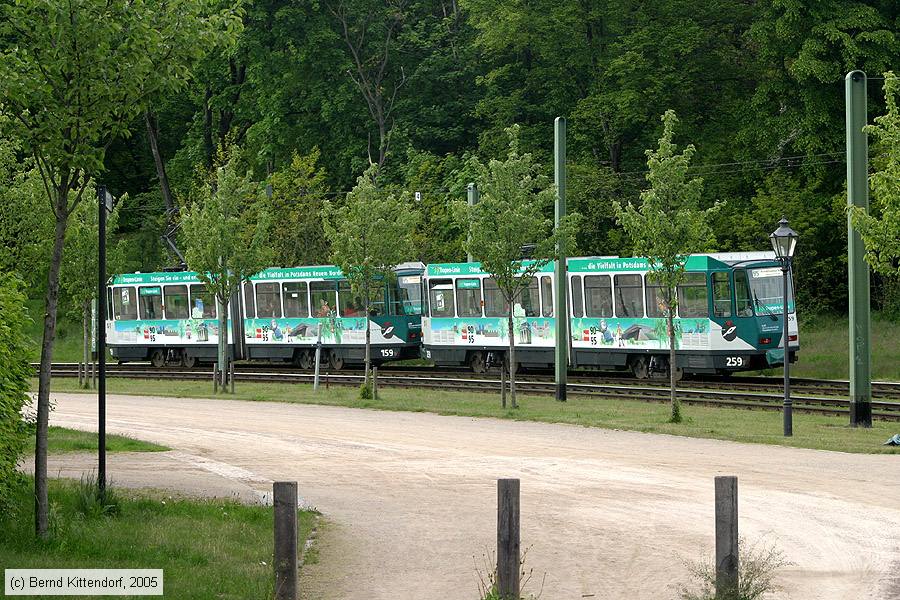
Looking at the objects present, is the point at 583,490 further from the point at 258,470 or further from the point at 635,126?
the point at 635,126

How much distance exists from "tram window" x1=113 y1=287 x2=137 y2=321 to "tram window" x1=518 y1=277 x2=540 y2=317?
52.9 ft

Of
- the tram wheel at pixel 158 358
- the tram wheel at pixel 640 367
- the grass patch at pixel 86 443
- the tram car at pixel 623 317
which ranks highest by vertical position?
the tram car at pixel 623 317

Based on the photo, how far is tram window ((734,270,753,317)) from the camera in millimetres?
34875

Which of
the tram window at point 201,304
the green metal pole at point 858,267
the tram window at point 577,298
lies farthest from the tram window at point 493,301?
the green metal pole at point 858,267

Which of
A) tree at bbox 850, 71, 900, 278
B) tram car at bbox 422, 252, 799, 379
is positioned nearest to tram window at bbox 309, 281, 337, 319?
tram car at bbox 422, 252, 799, 379

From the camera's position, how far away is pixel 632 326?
37031 millimetres

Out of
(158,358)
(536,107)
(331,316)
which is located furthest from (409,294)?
(536,107)

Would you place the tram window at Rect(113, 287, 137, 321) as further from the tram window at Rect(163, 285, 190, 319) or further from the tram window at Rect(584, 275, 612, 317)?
the tram window at Rect(584, 275, 612, 317)

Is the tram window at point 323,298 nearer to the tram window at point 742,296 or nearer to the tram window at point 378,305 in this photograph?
the tram window at point 378,305

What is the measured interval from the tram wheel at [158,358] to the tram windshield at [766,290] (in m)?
23.0

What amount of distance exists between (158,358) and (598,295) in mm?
18681

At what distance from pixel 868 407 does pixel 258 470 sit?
1222cm

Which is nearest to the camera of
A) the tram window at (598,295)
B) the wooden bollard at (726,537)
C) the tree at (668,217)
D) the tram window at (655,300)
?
the wooden bollard at (726,537)

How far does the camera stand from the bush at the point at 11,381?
1177 cm
